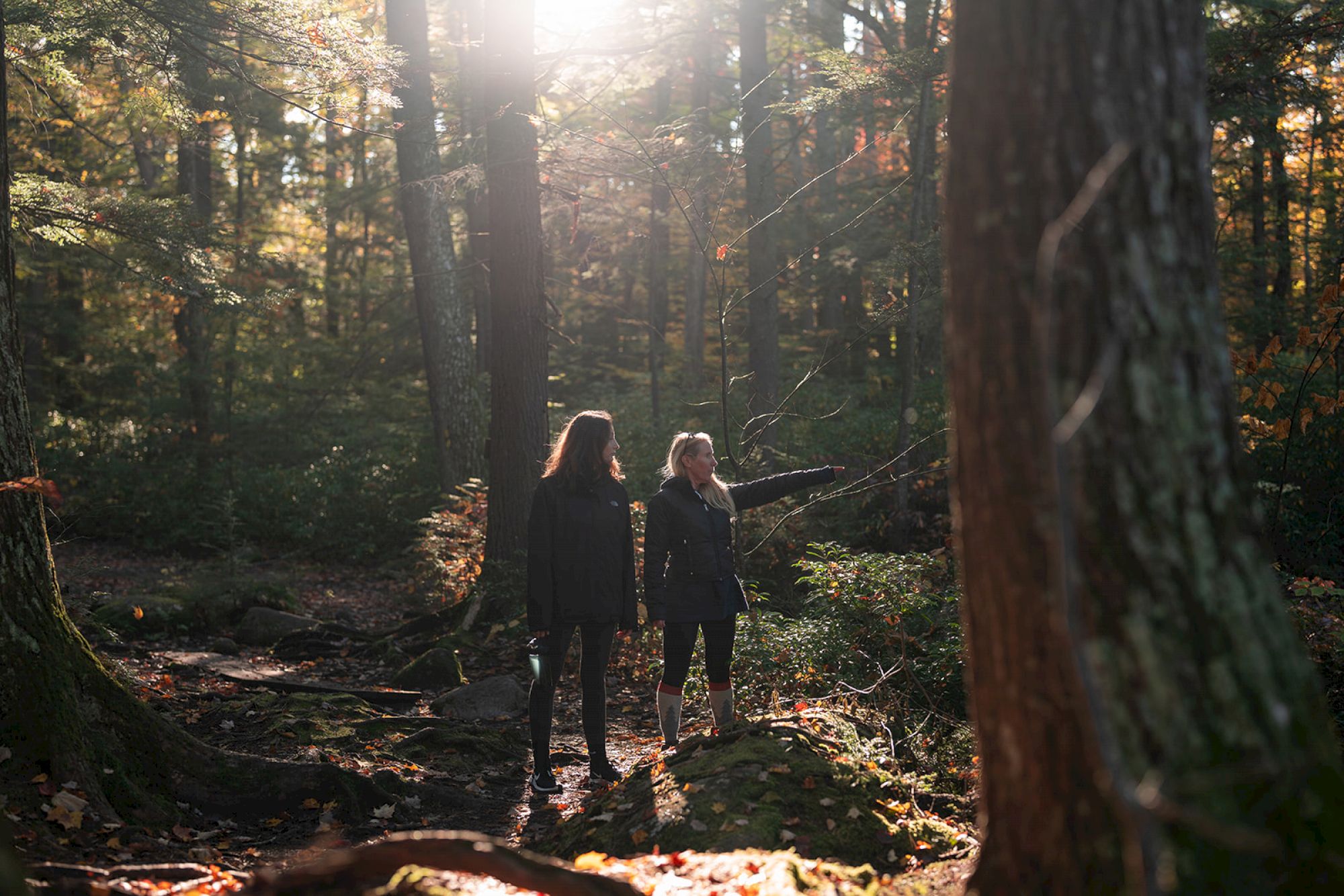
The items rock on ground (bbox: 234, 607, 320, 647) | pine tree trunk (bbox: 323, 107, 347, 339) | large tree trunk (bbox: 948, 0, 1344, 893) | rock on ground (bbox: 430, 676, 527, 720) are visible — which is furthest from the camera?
pine tree trunk (bbox: 323, 107, 347, 339)

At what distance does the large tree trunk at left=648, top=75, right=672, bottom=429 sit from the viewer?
1945 cm

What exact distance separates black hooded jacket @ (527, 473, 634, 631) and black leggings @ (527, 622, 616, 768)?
114 mm

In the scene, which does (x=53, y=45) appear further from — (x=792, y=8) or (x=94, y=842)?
(x=792, y=8)

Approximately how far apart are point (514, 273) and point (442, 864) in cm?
758

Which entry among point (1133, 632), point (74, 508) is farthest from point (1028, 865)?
point (74, 508)

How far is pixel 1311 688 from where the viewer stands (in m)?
2.08

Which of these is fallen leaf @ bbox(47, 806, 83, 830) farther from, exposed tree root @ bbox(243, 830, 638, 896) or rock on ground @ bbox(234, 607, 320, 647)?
rock on ground @ bbox(234, 607, 320, 647)

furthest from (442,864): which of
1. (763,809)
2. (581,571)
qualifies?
(581,571)

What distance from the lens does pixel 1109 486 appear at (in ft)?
6.56

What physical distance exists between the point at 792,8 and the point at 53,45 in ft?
40.3

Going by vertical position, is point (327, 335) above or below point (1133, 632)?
above

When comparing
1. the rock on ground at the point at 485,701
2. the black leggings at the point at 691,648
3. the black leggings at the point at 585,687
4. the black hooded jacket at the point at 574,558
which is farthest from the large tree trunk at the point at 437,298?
the black leggings at the point at 691,648

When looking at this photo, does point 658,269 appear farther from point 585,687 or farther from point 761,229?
point 585,687

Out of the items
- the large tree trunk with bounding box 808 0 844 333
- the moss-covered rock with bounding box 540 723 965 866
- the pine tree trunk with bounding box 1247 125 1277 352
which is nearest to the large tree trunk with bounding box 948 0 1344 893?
the moss-covered rock with bounding box 540 723 965 866
